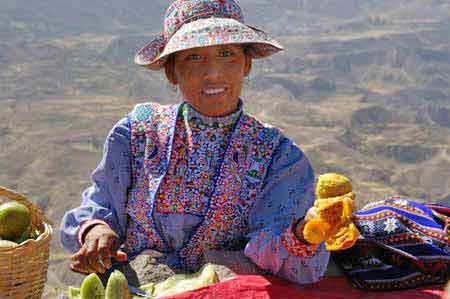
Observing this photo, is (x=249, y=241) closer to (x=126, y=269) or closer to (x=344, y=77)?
(x=126, y=269)

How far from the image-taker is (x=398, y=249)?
2275 millimetres

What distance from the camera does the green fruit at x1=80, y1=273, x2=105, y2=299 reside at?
1868 mm

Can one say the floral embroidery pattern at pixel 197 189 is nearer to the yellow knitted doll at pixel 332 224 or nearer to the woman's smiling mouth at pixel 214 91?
the woman's smiling mouth at pixel 214 91

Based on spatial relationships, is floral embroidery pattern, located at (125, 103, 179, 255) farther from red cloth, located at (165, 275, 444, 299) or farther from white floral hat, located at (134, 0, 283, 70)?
red cloth, located at (165, 275, 444, 299)

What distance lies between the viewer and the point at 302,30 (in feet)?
258

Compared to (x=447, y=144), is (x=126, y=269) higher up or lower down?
higher up

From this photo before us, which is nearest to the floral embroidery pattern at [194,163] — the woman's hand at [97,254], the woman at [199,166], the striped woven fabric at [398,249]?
the woman at [199,166]

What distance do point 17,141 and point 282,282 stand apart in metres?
37.2

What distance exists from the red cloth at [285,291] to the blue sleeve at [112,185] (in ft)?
1.43

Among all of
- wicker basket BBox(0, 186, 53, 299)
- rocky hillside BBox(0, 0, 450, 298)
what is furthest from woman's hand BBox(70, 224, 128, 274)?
rocky hillside BBox(0, 0, 450, 298)

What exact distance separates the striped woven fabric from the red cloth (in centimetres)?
4

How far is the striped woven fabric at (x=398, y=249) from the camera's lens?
223 centimetres

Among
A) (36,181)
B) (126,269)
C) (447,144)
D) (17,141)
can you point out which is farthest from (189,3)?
(447,144)

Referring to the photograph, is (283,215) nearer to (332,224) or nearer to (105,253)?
(332,224)
